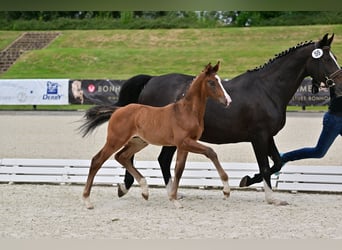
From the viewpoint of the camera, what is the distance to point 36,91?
2288 cm

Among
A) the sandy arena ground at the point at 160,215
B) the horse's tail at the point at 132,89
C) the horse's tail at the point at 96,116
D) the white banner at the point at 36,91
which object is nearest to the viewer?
the sandy arena ground at the point at 160,215

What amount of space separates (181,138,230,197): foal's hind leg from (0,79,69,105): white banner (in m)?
16.8

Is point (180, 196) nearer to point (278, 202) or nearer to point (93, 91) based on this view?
point (278, 202)

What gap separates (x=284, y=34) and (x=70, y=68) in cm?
1202

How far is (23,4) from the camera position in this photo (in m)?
4.91

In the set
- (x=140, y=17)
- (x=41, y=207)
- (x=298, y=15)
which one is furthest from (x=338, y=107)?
(x=140, y=17)

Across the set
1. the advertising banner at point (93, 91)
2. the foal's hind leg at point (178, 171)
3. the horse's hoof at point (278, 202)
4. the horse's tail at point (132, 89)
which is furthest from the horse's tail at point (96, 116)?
the advertising banner at point (93, 91)

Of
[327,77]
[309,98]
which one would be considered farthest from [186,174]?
[309,98]

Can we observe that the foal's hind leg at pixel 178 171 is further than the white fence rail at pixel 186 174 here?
No

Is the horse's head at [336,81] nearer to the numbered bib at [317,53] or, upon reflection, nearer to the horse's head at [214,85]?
the numbered bib at [317,53]

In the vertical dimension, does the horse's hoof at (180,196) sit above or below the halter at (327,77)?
below

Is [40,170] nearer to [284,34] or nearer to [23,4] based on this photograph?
[23,4]

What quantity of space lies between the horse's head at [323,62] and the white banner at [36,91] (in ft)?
55.0

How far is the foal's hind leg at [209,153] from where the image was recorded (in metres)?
6.38
